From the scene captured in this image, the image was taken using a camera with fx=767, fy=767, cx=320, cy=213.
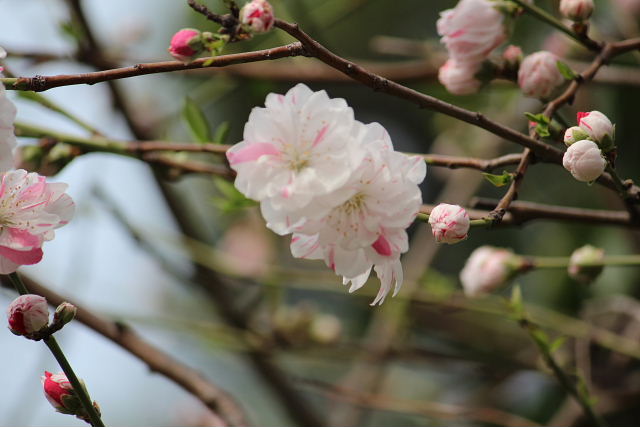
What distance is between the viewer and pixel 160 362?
87 cm

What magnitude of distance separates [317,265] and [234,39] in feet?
3.92

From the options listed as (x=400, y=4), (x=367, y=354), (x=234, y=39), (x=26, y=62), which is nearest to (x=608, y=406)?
(x=367, y=354)

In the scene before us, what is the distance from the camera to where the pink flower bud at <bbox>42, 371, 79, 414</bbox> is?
578mm

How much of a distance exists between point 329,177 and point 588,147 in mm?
176

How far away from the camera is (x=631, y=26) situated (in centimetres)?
120

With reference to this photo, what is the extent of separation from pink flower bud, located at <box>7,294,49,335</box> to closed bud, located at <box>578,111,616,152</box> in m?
0.41

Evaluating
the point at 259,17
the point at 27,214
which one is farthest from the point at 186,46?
the point at 27,214

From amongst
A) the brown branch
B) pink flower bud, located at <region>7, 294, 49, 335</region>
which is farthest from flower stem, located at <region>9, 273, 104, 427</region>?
the brown branch

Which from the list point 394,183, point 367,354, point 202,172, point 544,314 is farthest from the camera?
point 367,354

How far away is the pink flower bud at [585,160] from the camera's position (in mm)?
513

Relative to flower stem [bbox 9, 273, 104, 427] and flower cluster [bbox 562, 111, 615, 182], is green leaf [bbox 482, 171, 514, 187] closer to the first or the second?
flower cluster [bbox 562, 111, 615, 182]

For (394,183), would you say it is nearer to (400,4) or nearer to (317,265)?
(317,265)

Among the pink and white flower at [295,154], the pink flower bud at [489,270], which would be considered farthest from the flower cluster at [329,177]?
the pink flower bud at [489,270]

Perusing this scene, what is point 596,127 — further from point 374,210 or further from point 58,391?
point 58,391
